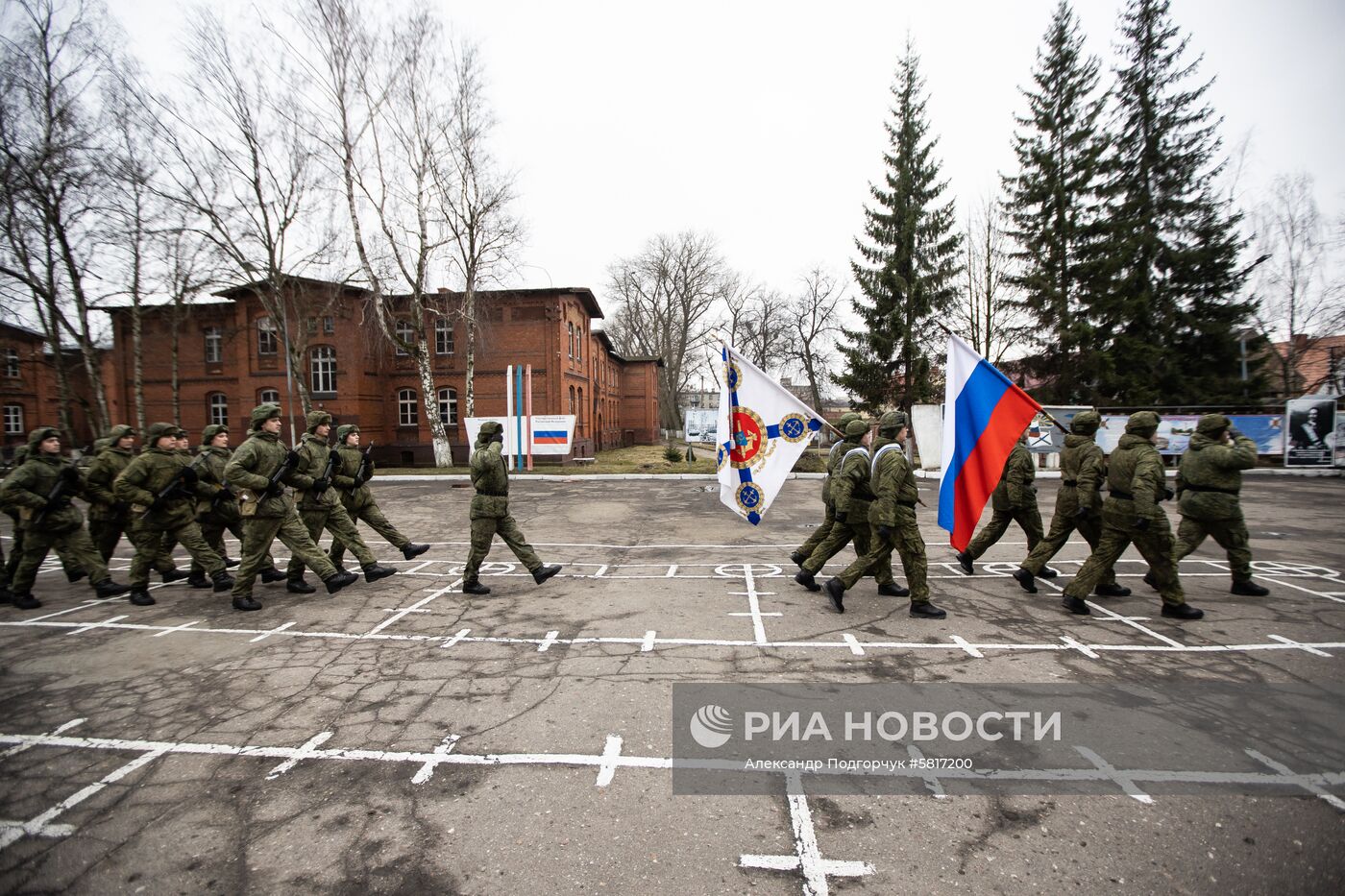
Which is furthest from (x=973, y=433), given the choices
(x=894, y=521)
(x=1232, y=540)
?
(x=1232, y=540)

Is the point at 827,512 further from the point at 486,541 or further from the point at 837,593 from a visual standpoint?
the point at 486,541

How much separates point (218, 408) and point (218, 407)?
0.17ft

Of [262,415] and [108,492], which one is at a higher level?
A: [262,415]

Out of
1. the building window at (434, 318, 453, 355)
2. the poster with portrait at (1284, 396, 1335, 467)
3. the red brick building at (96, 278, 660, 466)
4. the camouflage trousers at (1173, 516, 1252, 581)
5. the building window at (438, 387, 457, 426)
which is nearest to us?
the camouflage trousers at (1173, 516, 1252, 581)

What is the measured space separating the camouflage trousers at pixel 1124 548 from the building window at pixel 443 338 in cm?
3054

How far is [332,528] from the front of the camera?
282 inches

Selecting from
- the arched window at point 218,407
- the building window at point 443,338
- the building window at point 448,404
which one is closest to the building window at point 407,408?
the building window at point 448,404

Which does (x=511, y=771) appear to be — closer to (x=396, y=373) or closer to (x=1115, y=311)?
(x=1115, y=311)

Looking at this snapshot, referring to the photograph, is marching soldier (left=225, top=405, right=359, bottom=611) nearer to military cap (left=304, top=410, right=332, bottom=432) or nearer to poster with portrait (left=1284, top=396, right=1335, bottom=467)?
military cap (left=304, top=410, right=332, bottom=432)

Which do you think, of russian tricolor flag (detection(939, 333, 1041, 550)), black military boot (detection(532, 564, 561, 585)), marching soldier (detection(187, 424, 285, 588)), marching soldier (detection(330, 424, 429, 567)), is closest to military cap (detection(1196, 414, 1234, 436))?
russian tricolor flag (detection(939, 333, 1041, 550))

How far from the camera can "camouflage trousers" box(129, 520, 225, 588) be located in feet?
22.0

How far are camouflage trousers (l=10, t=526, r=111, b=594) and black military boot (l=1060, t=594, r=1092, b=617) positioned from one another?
36.2 ft

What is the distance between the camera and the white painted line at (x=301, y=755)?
10.7 feet

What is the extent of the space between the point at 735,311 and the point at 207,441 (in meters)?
49.1
